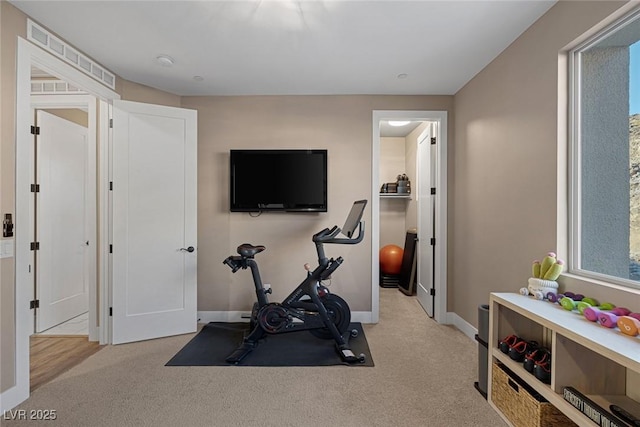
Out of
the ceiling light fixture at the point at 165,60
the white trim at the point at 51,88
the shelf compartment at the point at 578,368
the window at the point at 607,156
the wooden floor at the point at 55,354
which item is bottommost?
the wooden floor at the point at 55,354

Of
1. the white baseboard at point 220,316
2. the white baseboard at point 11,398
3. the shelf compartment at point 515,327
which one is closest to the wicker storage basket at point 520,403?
the shelf compartment at point 515,327

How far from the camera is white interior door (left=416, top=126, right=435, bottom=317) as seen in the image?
149 inches

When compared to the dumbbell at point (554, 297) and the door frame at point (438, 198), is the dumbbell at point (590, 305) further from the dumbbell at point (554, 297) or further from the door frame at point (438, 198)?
the door frame at point (438, 198)

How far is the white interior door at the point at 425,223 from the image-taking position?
3.78m

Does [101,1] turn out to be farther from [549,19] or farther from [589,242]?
[589,242]

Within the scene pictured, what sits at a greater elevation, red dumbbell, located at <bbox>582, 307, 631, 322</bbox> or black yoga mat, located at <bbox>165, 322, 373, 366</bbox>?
red dumbbell, located at <bbox>582, 307, 631, 322</bbox>

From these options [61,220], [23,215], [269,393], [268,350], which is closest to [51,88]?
[61,220]

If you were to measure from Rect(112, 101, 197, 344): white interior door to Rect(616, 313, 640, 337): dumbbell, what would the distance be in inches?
130

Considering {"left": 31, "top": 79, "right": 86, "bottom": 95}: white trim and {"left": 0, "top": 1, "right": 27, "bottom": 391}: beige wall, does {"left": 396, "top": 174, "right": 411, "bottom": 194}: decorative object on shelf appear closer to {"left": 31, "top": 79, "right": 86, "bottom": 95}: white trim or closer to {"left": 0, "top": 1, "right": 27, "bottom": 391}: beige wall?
{"left": 31, "top": 79, "right": 86, "bottom": 95}: white trim

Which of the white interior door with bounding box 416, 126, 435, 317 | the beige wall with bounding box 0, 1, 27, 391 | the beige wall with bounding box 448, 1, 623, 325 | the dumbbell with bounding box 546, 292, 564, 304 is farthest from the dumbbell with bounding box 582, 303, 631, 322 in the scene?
the beige wall with bounding box 0, 1, 27, 391

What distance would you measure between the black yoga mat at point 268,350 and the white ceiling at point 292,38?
2643mm

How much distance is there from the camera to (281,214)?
362cm

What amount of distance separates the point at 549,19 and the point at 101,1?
2959 millimetres

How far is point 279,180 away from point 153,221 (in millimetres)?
1362
